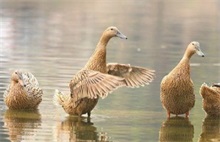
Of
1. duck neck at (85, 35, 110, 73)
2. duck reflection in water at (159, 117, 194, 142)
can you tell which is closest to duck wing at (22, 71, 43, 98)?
duck neck at (85, 35, 110, 73)

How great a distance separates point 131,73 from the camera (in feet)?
49.7

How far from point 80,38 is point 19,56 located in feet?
22.5

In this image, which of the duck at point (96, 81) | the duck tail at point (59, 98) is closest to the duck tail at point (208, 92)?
the duck at point (96, 81)

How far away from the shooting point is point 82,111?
14.1m

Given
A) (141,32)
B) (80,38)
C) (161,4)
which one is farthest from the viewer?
(161,4)

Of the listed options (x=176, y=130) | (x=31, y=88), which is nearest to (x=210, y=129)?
(x=176, y=130)

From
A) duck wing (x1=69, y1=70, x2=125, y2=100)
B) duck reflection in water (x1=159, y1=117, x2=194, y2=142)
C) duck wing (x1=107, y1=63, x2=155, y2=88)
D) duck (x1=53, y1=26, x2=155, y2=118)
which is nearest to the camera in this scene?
duck reflection in water (x1=159, y1=117, x2=194, y2=142)

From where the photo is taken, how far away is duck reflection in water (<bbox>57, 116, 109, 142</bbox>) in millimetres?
12328

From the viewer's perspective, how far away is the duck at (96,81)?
13500mm

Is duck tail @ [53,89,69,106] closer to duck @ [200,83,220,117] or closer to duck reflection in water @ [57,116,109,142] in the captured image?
duck reflection in water @ [57,116,109,142]

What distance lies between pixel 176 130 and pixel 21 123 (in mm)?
2242

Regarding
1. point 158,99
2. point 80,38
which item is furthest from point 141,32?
point 158,99

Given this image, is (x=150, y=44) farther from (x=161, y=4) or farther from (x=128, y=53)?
(x=161, y=4)

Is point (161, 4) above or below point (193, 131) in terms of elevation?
above
